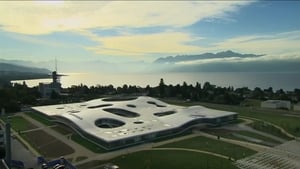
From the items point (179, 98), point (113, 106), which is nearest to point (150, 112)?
point (113, 106)

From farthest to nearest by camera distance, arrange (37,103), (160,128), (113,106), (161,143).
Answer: (37,103) < (113,106) < (160,128) < (161,143)

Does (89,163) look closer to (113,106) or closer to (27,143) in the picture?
(27,143)

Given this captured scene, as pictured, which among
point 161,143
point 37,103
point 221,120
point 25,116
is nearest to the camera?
point 161,143

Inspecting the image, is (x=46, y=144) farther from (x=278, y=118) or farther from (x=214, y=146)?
(x=278, y=118)

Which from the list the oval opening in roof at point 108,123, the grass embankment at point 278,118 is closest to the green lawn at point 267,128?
the grass embankment at point 278,118

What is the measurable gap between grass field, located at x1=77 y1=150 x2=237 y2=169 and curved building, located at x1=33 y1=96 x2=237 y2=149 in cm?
354

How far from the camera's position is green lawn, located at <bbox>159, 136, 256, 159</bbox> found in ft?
90.8

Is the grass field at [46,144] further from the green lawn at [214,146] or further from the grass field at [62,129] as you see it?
the green lawn at [214,146]

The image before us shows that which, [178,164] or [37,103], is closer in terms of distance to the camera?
[178,164]

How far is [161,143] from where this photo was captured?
1236 inches

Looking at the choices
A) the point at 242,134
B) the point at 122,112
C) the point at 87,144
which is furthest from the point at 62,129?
the point at 242,134

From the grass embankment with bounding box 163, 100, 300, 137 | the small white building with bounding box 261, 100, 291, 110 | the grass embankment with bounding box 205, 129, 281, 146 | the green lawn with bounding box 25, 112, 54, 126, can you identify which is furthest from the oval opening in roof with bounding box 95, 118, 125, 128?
the small white building with bounding box 261, 100, 291, 110

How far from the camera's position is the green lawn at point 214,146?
90.8 ft

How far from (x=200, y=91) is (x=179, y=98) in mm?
5819
